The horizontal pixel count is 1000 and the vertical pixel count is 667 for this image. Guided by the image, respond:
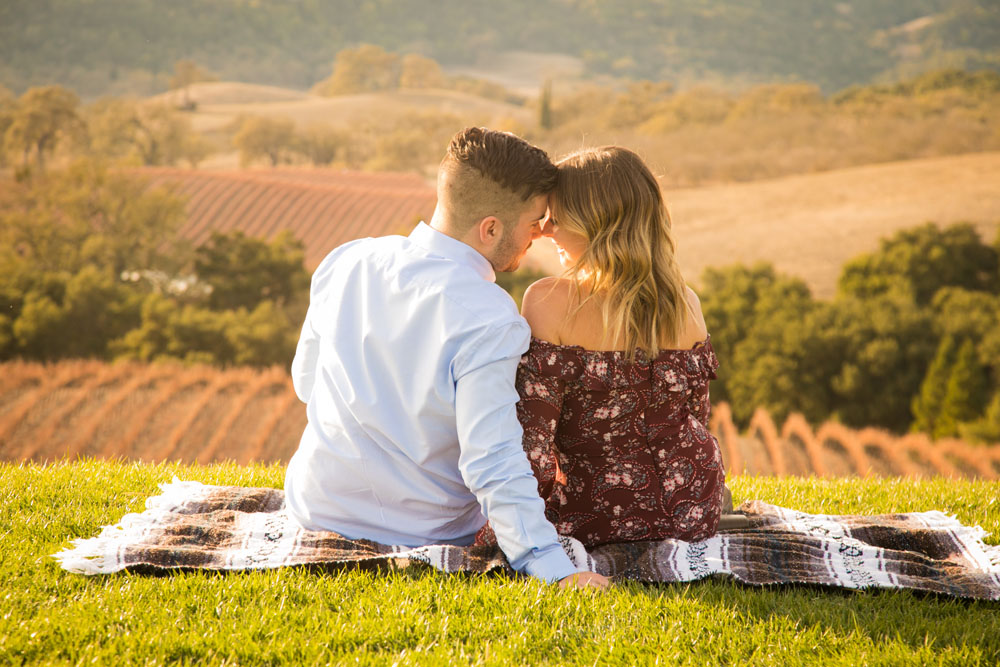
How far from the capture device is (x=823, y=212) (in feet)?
96.0

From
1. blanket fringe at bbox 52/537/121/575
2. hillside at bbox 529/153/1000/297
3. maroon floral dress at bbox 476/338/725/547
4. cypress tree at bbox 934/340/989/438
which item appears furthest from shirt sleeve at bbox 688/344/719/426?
hillside at bbox 529/153/1000/297

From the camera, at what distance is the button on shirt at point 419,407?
240cm

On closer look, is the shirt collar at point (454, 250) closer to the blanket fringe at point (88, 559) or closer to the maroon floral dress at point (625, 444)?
the maroon floral dress at point (625, 444)

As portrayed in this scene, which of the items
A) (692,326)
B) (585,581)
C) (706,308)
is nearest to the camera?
(585,581)

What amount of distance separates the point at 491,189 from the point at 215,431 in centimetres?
1656

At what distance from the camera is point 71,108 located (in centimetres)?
3353

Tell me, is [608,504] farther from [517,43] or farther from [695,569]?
[517,43]

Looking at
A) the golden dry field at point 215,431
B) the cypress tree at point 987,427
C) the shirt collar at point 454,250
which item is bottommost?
the golden dry field at point 215,431

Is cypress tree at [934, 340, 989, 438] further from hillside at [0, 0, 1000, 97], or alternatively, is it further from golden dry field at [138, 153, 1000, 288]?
hillside at [0, 0, 1000, 97]

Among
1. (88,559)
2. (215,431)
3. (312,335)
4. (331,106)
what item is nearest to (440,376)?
(312,335)

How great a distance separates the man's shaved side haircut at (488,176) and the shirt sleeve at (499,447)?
40 centimetres

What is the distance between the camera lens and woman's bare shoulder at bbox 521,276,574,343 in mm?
2729

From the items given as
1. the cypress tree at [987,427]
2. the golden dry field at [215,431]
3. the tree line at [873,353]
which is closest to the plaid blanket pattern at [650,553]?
the golden dry field at [215,431]

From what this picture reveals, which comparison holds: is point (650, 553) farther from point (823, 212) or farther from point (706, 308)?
point (823, 212)
